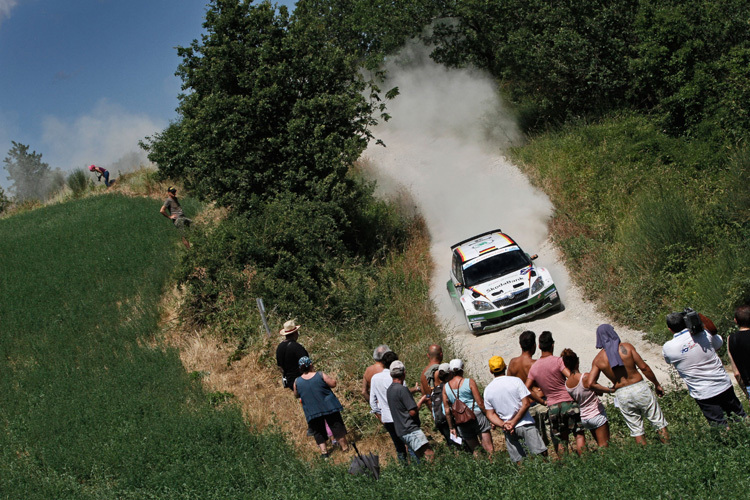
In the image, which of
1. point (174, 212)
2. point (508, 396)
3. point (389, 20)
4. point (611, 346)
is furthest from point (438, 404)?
point (389, 20)

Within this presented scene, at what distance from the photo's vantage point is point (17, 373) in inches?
508

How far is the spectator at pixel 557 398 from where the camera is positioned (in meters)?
7.32

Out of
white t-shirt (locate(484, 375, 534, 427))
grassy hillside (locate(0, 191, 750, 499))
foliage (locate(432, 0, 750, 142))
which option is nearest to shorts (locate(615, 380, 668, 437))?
grassy hillside (locate(0, 191, 750, 499))


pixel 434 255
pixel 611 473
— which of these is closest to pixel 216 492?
pixel 611 473

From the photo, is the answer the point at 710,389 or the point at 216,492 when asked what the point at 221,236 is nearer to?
the point at 216,492

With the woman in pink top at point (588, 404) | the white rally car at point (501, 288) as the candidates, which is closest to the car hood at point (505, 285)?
the white rally car at point (501, 288)

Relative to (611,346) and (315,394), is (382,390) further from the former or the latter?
(611,346)

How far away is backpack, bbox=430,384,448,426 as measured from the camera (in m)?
7.60

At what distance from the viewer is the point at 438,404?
24.9ft

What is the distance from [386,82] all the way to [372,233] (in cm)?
1675

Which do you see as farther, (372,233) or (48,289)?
(372,233)

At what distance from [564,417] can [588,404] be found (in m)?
0.30

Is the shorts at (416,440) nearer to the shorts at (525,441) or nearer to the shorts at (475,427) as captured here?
the shorts at (475,427)

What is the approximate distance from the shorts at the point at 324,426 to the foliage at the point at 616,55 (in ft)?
45.0
